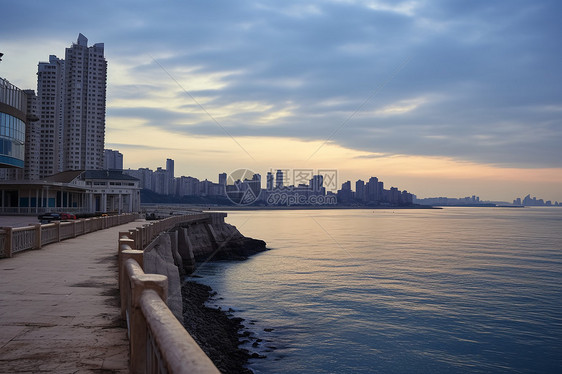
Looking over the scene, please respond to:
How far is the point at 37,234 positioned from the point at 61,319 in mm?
13813

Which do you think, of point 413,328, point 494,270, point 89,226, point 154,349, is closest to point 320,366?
point 413,328

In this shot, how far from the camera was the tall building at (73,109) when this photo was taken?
16575cm

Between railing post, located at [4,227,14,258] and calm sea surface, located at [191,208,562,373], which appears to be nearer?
railing post, located at [4,227,14,258]

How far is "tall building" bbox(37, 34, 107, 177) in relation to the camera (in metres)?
166

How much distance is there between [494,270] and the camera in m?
43.9

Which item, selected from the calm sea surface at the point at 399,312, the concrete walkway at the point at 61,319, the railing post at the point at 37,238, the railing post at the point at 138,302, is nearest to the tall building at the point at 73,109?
the calm sea surface at the point at 399,312

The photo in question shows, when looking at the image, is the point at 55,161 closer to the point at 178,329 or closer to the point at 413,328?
the point at 413,328

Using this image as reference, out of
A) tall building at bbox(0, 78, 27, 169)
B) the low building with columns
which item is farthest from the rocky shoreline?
the low building with columns

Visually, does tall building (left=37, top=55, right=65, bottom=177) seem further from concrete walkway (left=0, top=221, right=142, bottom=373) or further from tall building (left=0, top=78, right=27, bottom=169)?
concrete walkway (left=0, top=221, right=142, bottom=373)

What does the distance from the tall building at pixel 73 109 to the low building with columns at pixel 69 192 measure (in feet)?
288

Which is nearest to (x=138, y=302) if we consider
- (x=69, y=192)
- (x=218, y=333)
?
(x=218, y=333)

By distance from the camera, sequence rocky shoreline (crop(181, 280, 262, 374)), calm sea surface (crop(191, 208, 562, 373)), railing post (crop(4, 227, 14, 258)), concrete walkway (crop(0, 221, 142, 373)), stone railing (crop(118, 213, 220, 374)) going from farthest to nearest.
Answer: calm sea surface (crop(191, 208, 562, 373)), rocky shoreline (crop(181, 280, 262, 374)), railing post (crop(4, 227, 14, 258)), concrete walkway (crop(0, 221, 142, 373)), stone railing (crop(118, 213, 220, 374))

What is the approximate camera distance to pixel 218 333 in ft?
71.2

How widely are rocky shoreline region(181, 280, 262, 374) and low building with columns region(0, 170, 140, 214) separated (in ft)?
130
